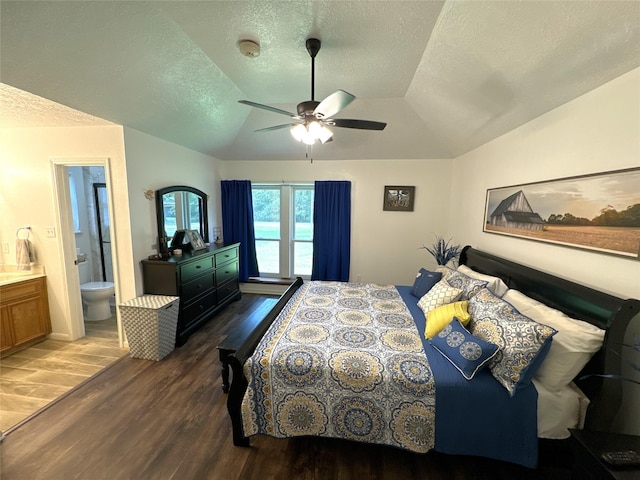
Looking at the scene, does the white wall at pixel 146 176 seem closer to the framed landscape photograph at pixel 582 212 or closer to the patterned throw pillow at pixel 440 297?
the patterned throw pillow at pixel 440 297

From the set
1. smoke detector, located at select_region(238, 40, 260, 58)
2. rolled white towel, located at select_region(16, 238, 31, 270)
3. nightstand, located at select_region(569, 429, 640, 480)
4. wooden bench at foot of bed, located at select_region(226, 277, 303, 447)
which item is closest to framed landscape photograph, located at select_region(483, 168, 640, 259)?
nightstand, located at select_region(569, 429, 640, 480)

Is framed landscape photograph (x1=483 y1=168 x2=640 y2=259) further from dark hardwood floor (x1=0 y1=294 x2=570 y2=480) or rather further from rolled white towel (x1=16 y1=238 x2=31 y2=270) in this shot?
rolled white towel (x1=16 y1=238 x2=31 y2=270)

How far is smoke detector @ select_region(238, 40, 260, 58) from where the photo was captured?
6.19 feet

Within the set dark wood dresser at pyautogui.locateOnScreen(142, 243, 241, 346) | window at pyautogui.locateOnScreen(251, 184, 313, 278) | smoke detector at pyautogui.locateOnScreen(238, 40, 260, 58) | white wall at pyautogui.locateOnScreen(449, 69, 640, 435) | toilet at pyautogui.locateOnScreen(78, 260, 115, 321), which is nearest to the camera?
white wall at pyautogui.locateOnScreen(449, 69, 640, 435)

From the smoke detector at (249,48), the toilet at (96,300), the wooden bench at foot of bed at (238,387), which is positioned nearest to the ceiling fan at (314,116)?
the smoke detector at (249,48)

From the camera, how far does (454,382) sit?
1.48 m

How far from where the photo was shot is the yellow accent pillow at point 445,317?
6.20ft

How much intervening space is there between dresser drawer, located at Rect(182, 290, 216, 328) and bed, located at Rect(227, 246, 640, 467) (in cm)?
164

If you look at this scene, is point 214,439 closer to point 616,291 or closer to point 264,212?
point 616,291

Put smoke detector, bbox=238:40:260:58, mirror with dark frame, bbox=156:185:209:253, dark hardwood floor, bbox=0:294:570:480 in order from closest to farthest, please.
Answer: dark hardwood floor, bbox=0:294:570:480 < smoke detector, bbox=238:40:260:58 < mirror with dark frame, bbox=156:185:209:253

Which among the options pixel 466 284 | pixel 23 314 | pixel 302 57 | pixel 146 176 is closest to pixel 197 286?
pixel 146 176

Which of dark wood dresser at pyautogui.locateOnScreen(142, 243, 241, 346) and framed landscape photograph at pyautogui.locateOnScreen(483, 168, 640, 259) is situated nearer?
framed landscape photograph at pyautogui.locateOnScreen(483, 168, 640, 259)

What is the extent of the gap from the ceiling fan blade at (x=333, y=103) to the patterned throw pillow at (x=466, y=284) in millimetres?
1876

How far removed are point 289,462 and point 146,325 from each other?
1979 millimetres
